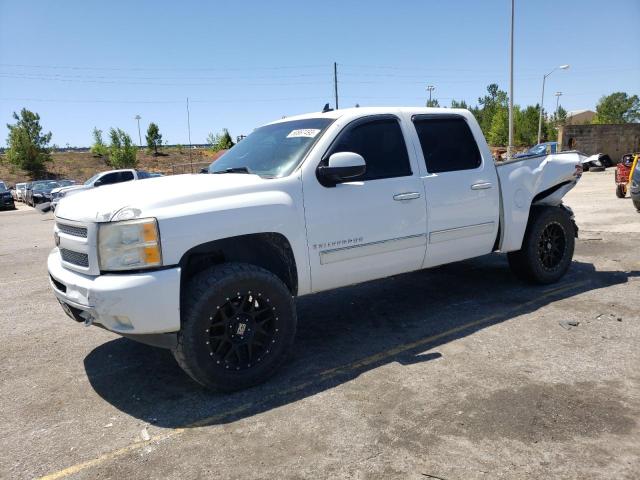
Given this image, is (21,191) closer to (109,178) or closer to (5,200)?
(5,200)

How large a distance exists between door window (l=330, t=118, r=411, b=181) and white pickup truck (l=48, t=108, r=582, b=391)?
1 centimetres

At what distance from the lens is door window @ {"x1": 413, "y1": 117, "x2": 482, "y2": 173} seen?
4.71 metres

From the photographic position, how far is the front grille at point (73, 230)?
344 centimetres

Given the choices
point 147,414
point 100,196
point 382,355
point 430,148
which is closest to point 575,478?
point 382,355

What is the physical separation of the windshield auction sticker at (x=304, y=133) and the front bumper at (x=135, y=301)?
1.69m

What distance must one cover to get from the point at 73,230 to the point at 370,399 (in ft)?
7.99

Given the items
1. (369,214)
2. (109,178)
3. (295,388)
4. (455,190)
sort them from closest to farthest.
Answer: (295,388) < (369,214) < (455,190) < (109,178)

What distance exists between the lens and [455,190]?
4.76m

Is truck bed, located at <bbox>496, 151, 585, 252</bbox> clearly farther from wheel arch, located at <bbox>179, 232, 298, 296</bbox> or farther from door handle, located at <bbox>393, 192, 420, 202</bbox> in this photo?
wheel arch, located at <bbox>179, 232, 298, 296</bbox>

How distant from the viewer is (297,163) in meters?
3.99

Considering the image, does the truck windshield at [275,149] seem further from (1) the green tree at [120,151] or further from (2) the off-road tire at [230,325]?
(1) the green tree at [120,151]

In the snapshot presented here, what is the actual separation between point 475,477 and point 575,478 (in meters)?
0.49

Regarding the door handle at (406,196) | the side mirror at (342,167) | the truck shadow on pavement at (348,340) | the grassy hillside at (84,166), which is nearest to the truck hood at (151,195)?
the side mirror at (342,167)

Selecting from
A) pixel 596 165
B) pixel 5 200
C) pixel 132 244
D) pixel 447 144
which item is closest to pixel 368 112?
pixel 447 144
